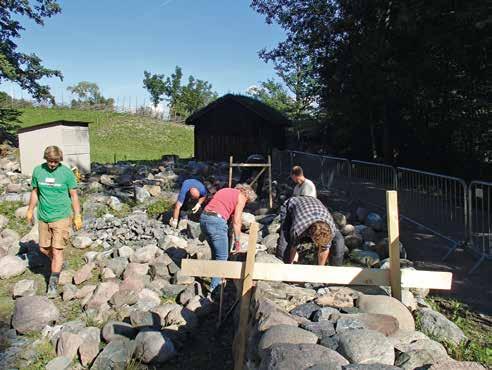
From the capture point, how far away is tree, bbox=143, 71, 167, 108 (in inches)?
2635

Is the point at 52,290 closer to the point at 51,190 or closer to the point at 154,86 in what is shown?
the point at 51,190

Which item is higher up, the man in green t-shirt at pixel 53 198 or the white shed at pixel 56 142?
the white shed at pixel 56 142

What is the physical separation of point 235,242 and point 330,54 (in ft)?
42.5

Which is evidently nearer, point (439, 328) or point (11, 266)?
point (439, 328)

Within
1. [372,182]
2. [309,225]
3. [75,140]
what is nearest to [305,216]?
[309,225]

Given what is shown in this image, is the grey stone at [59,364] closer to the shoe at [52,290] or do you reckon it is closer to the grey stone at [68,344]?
the grey stone at [68,344]

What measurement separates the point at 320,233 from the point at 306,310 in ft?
5.71

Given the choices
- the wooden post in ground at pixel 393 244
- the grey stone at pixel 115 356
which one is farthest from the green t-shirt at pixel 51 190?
the wooden post in ground at pixel 393 244

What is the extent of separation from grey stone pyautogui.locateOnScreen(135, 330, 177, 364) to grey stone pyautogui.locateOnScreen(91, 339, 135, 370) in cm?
9

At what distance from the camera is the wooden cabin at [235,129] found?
63.9 ft

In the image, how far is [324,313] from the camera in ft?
11.6

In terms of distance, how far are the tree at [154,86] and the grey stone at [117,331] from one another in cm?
6424

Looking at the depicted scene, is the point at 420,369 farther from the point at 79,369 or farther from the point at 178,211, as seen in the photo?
the point at 178,211

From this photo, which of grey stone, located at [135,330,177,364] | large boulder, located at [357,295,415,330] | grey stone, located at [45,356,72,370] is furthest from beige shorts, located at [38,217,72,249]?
large boulder, located at [357,295,415,330]
